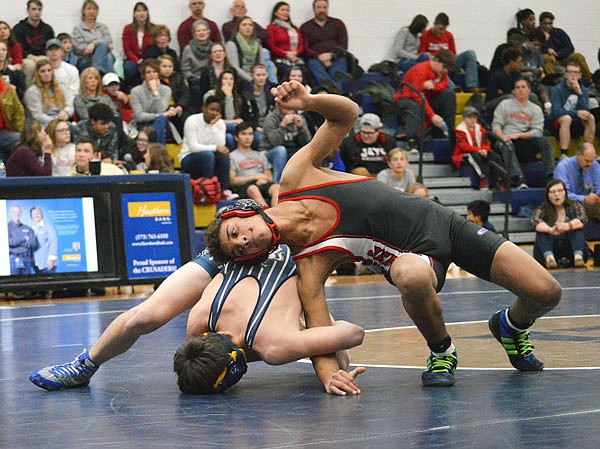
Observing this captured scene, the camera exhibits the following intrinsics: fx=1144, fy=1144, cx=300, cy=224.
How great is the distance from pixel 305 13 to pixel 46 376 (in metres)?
10.4

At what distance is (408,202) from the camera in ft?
14.3

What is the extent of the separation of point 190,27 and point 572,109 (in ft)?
15.1

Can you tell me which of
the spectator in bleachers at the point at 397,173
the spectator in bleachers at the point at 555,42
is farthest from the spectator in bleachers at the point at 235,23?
the spectator in bleachers at the point at 555,42

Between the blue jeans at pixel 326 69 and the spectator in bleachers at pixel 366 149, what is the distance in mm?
1342

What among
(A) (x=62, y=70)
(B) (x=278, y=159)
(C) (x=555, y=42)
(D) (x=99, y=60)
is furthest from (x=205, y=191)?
(C) (x=555, y=42)

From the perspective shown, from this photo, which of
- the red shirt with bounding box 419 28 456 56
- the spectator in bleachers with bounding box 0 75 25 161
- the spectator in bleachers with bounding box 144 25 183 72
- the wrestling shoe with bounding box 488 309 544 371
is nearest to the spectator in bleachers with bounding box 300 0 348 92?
the red shirt with bounding box 419 28 456 56

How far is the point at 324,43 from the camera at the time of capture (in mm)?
13586

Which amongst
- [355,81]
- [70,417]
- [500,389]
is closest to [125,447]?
[70,417]

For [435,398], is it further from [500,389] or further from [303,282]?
Answer: [303,282]

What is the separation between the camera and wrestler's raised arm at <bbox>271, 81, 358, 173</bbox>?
4020 millimetres

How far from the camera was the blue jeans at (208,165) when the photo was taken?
34.3ft

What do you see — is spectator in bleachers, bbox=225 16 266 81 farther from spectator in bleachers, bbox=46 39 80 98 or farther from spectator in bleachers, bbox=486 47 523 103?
spectator in bleachers, bbox=486 47 523 103

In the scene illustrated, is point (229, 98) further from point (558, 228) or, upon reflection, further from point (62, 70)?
point (558, 228)

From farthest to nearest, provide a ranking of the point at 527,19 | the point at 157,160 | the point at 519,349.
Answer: the point at 527,19 → the point at 157,160 → the point at 519,349
